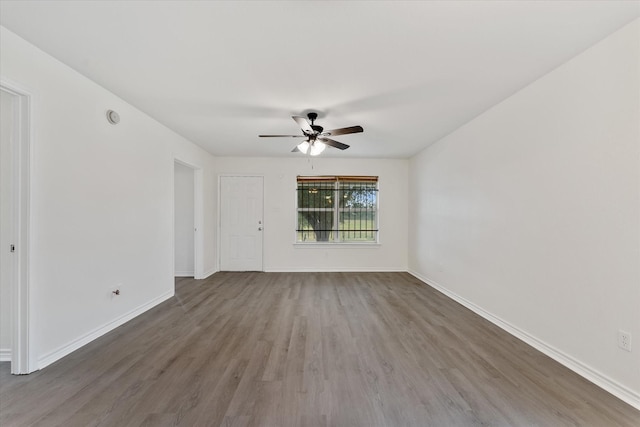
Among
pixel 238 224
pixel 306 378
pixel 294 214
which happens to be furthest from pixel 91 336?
pixel 294 214

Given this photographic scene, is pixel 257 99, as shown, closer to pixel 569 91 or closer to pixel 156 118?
pixel 156 118

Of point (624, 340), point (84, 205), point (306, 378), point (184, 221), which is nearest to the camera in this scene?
point (624, 340)

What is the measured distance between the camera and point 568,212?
210 cm

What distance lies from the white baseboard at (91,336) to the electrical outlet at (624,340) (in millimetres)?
4175

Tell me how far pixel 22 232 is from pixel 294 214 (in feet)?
13.1

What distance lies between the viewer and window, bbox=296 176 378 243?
5715 mm

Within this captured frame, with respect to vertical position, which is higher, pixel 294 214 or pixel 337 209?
pixel 337 209

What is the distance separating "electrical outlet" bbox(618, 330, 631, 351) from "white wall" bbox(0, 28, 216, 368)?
4168 mm

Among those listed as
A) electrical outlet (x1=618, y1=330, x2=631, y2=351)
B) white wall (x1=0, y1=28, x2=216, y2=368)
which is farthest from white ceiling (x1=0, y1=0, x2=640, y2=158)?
electrical outlet (x1=618, y1=330, x2=631, y2=351)

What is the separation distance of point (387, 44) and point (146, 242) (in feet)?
11.1

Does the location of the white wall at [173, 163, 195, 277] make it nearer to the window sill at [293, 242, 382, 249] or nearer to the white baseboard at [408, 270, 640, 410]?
the window sill at [293, 242, 382, 249]

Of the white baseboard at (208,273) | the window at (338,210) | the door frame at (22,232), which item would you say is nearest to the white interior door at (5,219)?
the door frame at (22,232)

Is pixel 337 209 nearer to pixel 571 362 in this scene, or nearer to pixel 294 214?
pixel 294 214

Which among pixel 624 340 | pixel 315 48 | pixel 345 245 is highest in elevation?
pixel 315 48
